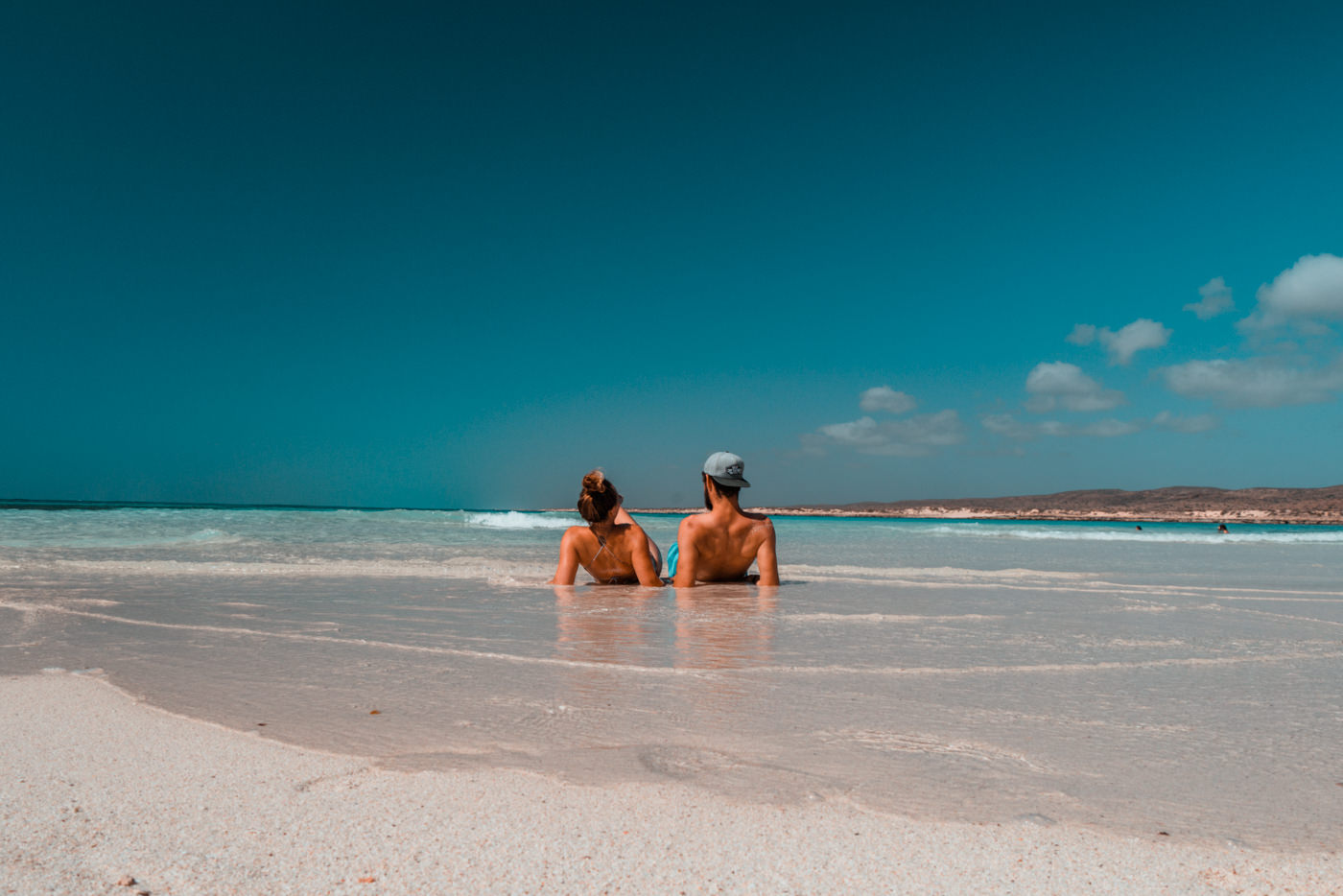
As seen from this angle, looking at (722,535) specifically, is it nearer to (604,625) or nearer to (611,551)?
(611,551)

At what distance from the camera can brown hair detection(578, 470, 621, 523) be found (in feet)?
21.3

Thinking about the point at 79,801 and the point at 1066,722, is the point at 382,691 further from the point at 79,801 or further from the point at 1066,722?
the point at 1066,722

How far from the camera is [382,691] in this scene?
10.3 ft

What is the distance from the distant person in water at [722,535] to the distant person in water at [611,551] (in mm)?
325

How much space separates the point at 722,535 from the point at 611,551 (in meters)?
1.05

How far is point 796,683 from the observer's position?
131 inches

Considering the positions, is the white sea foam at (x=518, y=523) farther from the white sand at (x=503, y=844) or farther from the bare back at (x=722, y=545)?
the white sand at (x=503, y=844)

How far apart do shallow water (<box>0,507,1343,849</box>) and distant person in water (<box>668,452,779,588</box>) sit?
254mm

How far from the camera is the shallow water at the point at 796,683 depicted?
6.98 ft

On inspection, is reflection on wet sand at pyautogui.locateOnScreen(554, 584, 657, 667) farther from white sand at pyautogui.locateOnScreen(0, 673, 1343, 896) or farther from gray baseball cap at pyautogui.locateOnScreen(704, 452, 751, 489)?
white sand at pyautogui.locateOnScreen(0, 673, 1343, 896)

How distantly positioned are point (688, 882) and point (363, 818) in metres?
0.80

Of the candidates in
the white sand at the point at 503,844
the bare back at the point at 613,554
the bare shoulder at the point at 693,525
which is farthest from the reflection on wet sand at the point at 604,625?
the white sand at the point at 503,844

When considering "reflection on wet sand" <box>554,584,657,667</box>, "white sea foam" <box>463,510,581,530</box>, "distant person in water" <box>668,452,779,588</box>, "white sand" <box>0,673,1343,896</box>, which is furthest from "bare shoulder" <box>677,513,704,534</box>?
"white sea foam" <box>463,510,581,530</box>

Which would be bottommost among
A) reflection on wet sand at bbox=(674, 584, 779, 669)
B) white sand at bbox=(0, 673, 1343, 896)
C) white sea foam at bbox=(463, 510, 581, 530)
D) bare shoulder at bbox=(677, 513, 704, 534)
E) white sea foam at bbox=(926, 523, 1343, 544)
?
white sea foam at bbox=(926, 523, 1343, 544)
